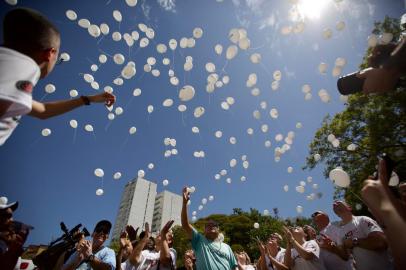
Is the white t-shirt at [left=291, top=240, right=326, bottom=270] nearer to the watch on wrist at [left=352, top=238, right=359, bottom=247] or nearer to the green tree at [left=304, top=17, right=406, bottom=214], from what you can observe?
the watch on wrist at [left=352, top=238, right=359, bottom=247]

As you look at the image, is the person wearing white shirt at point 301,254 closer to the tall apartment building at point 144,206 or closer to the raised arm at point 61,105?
the raised arm at point 61,105

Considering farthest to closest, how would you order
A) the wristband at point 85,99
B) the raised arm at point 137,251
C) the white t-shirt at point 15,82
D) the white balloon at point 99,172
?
the white balloon at point 99,172
the raised arm at point 137,251
the wristband at point 85,99
the white t-shirt at point 15,82

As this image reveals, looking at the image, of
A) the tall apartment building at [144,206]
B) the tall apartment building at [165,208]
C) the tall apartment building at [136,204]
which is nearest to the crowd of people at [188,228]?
the tall apartment building at [144,206]

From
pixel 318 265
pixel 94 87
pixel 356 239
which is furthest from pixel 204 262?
pixel 94 87

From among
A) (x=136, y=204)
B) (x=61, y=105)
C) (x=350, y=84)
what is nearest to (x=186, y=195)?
(x=61, y=105)

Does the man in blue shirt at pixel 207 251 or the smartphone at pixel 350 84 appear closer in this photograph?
the smartphone at pixel 350 84

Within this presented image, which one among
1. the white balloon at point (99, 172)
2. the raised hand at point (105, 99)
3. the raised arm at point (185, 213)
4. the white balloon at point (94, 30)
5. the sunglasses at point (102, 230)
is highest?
the white balloon at point (94, 30)

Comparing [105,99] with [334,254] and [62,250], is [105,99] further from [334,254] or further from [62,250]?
[334,254]

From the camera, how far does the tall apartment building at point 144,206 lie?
64938mm

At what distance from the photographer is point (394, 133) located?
11406 millimetres

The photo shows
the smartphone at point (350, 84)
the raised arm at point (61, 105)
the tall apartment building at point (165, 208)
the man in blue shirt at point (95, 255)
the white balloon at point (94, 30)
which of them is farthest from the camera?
the tall apartment building at point (165, 208)

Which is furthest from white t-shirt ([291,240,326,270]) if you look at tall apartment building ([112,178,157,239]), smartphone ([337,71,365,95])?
tall apartment building ([112,178,157,239])

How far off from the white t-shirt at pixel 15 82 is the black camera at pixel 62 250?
2687 mm

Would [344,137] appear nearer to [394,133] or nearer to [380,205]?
[394,133]
